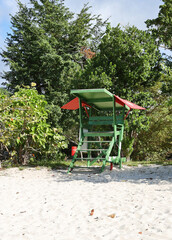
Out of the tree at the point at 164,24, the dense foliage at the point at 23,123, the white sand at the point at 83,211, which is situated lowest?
the white sand at the point at 83,211

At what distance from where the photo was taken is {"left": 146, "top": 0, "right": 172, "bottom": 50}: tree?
897cm

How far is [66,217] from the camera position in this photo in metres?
3.21

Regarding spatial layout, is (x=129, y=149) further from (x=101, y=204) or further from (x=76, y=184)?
(x=101, y=204)

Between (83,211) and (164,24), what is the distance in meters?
8.39

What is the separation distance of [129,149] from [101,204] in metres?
7.71

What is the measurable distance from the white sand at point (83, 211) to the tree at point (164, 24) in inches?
243

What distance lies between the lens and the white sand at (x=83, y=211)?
2.69 m

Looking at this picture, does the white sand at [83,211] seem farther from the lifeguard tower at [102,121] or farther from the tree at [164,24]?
the tree at [164,24]

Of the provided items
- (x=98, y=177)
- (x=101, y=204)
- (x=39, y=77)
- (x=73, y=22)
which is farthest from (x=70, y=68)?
(x=101, y=204)

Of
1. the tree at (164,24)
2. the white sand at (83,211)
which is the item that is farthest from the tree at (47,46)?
the white sand at (83,211)

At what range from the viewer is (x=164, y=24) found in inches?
368

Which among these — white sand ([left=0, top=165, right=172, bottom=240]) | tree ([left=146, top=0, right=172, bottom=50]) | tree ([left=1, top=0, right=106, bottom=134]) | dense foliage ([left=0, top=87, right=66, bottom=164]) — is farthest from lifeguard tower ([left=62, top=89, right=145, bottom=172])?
tree ([left=1, top=0, right=106, bottom=134])

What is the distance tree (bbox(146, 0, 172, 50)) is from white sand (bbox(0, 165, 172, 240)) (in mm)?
6166

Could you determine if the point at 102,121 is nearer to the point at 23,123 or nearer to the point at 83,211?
the point at 23,123
